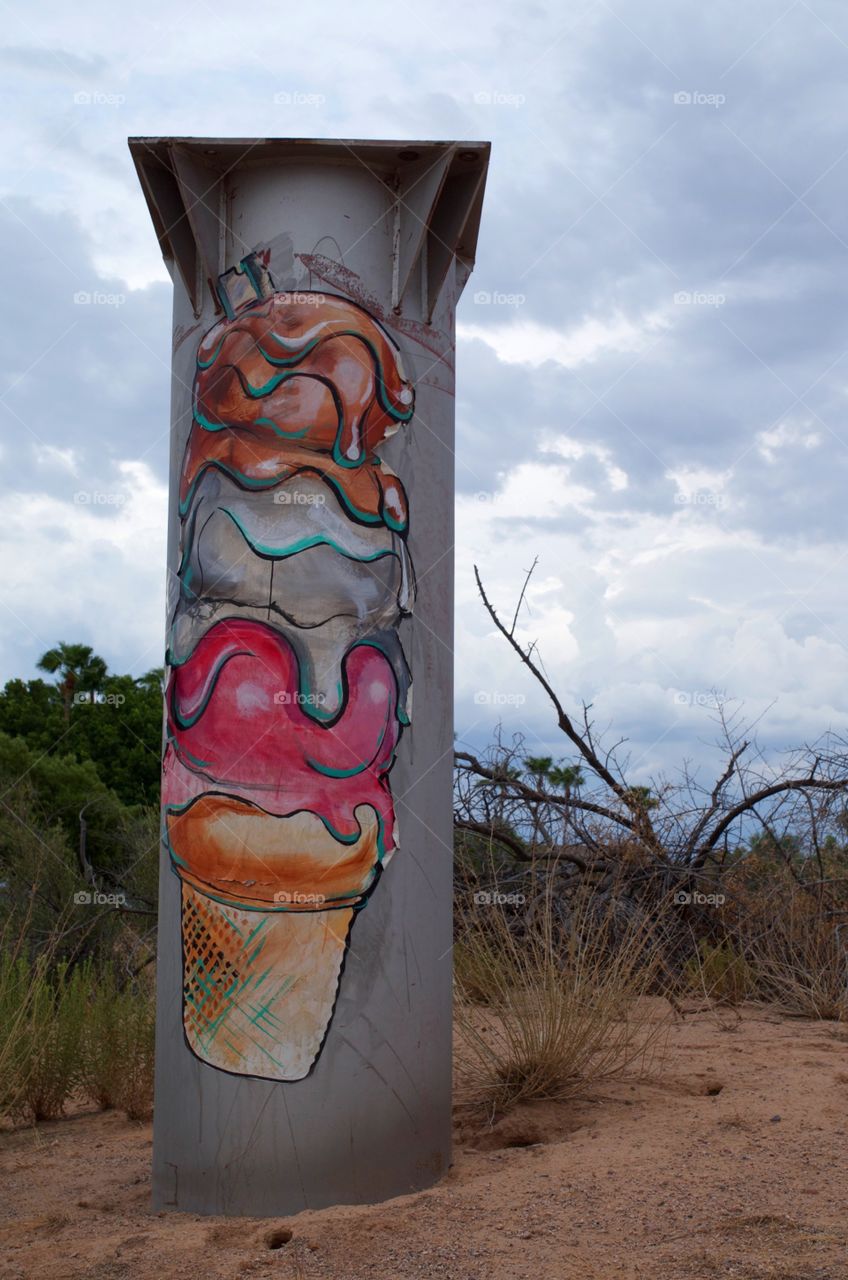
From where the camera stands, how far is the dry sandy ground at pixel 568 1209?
4.08m

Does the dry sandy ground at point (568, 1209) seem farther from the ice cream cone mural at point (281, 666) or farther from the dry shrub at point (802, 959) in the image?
the dry shrub at point (802, 959)

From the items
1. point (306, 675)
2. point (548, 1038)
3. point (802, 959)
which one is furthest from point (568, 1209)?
point (802, 959)

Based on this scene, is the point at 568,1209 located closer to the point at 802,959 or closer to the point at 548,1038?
the point at 548,1038

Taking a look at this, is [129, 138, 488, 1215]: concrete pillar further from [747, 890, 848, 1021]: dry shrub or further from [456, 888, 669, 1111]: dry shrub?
[747, 890, 848, 1021]: dry shrub

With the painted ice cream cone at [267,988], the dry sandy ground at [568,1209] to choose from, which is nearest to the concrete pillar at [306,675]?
the painted ice cream cone at [267,988]

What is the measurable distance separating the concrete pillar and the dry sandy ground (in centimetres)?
38

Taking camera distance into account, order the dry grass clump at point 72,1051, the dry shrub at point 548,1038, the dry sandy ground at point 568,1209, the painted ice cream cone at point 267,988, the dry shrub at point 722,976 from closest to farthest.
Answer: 1. the dry sandy ground at point 568,1209
2. the painted ice cream cone at point 267,988
3. the dry shrub at point 548,1038
4. the dry grass clump at point 72,1051
5. the dry shrub at point 722,976

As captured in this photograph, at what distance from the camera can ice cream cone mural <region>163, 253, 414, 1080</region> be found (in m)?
5.00

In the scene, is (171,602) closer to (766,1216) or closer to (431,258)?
(431,258)

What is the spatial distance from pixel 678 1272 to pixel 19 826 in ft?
40.0

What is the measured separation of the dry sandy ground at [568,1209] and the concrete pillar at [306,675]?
1.23 ft

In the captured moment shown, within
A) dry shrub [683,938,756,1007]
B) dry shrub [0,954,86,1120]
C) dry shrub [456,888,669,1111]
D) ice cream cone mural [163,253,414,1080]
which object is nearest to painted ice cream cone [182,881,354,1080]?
ice cream cone mural [163,253,414,1080]

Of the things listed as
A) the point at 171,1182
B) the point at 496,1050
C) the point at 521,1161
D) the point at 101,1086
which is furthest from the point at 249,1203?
the point at 101,1086

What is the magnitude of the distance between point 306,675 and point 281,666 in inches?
4.6
